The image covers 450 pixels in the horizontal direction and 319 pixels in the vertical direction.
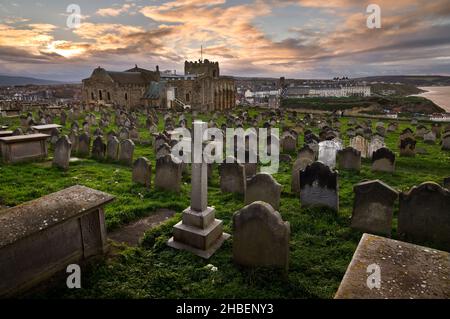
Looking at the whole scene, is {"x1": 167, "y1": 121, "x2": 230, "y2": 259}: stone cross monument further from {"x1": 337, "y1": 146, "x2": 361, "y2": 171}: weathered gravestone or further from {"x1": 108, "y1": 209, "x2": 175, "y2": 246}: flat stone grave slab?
{"x1": 337, "y1": 146, "x2": 361, "y2": 171}: weathered gravestone

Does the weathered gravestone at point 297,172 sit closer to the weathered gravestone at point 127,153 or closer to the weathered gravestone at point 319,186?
the weathered gravestone at point 319,186

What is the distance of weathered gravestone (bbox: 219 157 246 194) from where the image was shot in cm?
750

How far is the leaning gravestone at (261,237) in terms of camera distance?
13.5 ft

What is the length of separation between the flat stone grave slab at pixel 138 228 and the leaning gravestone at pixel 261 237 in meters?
1.96

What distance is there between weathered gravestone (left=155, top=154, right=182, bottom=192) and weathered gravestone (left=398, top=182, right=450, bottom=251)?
5.11m

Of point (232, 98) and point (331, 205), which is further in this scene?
point (232, 98)

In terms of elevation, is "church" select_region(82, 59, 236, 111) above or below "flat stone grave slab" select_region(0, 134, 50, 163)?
above

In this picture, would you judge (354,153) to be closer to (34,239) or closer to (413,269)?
(413,269)

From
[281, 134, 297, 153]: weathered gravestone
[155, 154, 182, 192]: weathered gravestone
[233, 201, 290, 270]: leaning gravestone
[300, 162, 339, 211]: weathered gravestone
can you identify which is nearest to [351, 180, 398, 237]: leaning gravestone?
[300, 162, 339, 211]: weathered gravestone

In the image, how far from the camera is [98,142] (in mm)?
11633

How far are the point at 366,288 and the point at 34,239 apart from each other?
3.78 metres

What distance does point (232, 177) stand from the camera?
7590 mm

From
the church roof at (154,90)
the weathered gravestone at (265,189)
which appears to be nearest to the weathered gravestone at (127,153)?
the weathered gravestone at (265,189)

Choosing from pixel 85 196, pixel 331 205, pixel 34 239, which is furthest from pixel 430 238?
pixel 34 239
